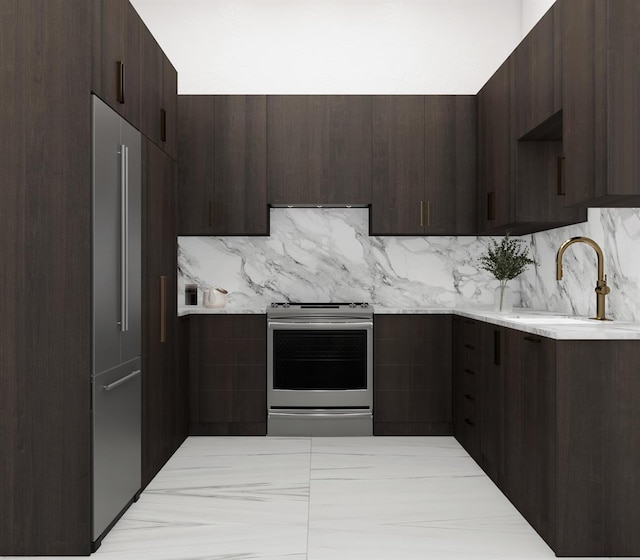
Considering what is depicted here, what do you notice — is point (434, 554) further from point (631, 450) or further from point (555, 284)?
point (555, 284)

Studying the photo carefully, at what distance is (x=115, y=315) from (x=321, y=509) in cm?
137

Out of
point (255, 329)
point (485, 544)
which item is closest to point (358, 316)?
point (255, 329)

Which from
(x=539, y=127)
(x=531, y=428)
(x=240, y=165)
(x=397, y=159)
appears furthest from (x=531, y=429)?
(x=240, y=165)

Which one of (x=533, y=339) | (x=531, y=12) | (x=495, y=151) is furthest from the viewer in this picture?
(x=531, y=12)

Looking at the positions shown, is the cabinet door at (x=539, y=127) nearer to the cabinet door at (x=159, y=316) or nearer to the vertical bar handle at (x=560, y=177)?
the vertical bar handle at (x=560, y=177)

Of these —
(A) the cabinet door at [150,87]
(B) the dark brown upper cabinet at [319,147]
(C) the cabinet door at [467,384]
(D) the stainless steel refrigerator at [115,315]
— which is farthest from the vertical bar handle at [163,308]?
(C) the cabinet door at [467,384]

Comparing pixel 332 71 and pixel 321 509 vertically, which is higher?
pixel 332 71

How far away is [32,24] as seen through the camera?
246cm

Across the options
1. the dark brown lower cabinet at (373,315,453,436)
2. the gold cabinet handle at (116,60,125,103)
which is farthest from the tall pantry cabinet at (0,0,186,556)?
the dark brown lower cabinet at (373,315,453,436)

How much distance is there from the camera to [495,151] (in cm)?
416

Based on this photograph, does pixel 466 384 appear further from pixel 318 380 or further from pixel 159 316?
pixel 159 316

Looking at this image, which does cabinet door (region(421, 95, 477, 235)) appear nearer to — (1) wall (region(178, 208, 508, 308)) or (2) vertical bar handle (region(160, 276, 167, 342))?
(1) wall (region(178, 208, 508, 308))

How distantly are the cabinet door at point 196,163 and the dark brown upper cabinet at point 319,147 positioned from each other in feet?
1.52

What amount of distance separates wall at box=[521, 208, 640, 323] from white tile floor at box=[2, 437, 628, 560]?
3.90 feet
